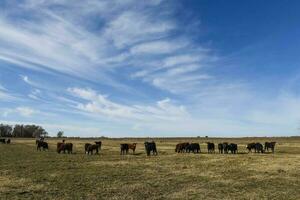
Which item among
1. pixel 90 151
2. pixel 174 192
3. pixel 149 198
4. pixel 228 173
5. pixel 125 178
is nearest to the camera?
pixel 149 198

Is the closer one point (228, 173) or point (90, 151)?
point (228, 173)

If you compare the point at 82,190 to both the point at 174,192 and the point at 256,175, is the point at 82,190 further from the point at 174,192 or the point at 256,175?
the point at 256,175

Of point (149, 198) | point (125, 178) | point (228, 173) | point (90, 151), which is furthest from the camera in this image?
point (90, 151)

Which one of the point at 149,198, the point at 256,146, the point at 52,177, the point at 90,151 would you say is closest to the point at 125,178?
the point at 52,177

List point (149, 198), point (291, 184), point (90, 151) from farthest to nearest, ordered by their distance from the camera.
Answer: point (90, 151)
point (291, 184)
point (149, 198)

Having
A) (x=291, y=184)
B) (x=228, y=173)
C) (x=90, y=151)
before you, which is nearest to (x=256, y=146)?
(x=90, y=151)

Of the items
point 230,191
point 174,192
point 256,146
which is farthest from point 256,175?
point 256,146

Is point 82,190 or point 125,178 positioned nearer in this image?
point 82,190

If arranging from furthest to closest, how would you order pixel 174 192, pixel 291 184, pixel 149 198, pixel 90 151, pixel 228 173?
1. pixel 90 151
2. pixel 228 173
3. pixel 291 184
4. pixel 174 192
5. pixel 149 198

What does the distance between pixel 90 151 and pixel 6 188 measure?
32861 mm

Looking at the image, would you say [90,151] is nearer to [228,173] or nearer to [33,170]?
[33,170]

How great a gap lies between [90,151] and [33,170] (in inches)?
954

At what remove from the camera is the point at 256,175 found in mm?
27500

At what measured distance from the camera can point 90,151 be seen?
5431 cm
